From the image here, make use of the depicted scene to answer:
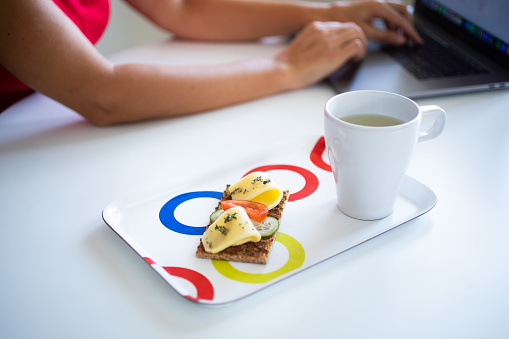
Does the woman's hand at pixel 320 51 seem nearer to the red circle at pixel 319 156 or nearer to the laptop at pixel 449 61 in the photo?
the laptop at pixel 449 61

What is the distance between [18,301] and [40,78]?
16.1 inches

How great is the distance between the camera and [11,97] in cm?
99

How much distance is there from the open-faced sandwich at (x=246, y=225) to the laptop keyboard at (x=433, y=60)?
0.50 metres

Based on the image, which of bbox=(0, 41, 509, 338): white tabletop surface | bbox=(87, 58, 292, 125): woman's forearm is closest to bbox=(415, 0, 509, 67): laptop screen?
bbox=(0, 41, 509, 338): white tabletop surface

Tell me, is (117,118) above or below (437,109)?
below

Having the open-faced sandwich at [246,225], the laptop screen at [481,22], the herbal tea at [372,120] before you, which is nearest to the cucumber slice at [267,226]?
the open-faced sandwich at [246,225]

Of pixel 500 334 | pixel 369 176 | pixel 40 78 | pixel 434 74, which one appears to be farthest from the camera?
pixel 434 74

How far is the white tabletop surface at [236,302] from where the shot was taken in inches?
18.9

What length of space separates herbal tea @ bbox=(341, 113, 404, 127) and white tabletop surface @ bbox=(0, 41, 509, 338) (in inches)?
5.1

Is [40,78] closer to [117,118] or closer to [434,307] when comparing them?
[117,118]

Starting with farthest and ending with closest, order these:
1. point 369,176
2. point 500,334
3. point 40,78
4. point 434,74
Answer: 1. point 434,74
2. point 40,78
3. point 369,176
4. point 500,334

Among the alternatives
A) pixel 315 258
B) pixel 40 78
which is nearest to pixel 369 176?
pixel 315 258

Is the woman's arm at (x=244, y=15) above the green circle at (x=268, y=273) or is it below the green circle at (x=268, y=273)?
above

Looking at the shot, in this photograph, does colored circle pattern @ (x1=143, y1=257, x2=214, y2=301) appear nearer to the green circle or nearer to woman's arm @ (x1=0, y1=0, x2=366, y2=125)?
the green circle
